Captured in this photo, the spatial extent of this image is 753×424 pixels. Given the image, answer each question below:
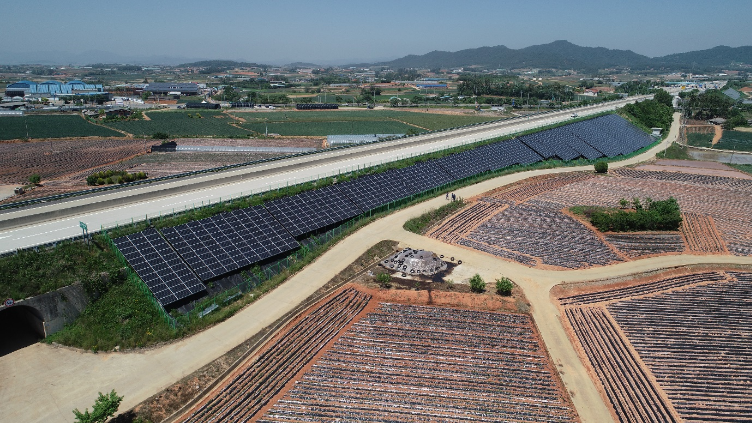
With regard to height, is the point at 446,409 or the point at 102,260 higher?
the point at 102,260

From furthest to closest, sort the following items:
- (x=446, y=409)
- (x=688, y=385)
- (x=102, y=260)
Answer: (x=102, y=260) < (x=688, y=385) < (x=446, y=409)

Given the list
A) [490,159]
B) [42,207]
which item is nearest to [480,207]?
[490,159]

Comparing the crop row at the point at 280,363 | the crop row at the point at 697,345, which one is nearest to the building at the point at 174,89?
the crop row at the point at 280,363

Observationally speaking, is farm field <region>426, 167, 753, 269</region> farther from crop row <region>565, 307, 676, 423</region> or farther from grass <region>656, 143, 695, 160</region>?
grass <region>656, 143, 695, 160</region>

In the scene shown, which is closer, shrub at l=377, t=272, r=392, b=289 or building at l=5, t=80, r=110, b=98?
shrub at l=377, t=272, r=392, b=289

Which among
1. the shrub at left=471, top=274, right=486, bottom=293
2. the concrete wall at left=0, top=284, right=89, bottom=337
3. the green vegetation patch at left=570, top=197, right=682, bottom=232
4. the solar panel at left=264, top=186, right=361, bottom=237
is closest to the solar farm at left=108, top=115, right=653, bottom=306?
the solar panel at left=264, top=186, right=361, bottom=237

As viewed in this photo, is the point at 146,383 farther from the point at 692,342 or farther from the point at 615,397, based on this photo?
the point at 692,342
